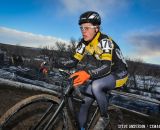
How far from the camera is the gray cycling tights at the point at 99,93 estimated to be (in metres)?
4.55

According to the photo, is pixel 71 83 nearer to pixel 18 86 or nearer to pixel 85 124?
pixel 85 124

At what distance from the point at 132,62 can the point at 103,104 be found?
6078cm

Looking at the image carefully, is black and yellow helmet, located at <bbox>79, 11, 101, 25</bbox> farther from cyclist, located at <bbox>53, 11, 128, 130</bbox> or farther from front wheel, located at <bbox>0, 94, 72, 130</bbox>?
front wheel, located at <bbox>0, 94, 72, 130</bbox>

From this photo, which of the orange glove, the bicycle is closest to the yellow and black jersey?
the orange glove

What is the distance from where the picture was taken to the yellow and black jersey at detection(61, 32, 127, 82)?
169 inches

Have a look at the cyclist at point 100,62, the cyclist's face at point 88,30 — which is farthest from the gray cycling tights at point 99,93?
the cyclist's face at point 88,30

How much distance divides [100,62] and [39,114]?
1.37 metres

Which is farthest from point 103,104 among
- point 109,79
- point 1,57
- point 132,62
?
point 1,57

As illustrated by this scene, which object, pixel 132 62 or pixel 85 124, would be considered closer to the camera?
pixel 85 124

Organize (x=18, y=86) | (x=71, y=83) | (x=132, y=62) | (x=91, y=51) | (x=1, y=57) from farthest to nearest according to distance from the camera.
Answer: (x=1, y=57), (x=132, y=62), (x=18, y=86), (x=91, y=51), (x=71, y=83)

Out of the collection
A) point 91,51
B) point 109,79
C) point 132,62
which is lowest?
point 132,62

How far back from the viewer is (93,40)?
15.4 ft

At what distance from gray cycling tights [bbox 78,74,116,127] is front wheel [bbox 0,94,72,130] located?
446 millimetres

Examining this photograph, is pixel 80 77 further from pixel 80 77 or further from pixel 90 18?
pixel 90 18
